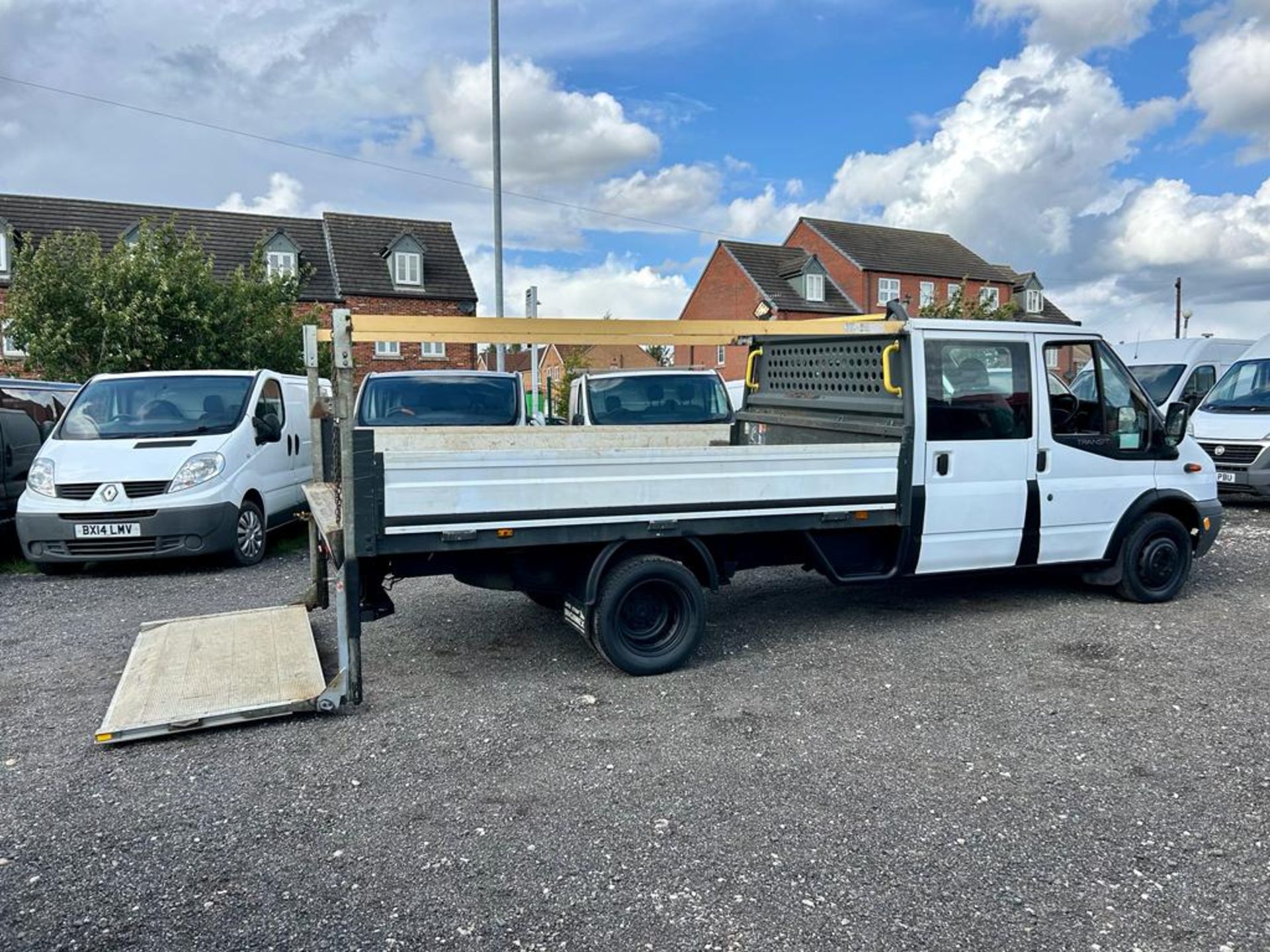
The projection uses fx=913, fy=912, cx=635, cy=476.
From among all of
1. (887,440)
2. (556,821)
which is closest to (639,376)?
(887,440)

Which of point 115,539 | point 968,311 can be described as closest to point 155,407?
point 115,539

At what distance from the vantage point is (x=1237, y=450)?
11.5 meters

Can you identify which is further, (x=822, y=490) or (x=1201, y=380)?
(x=1201, y=380)

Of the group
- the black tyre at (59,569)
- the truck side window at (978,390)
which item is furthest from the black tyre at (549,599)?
the black tyre at (59,569)

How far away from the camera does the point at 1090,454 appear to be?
6.32m

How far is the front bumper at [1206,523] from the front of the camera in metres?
6.79

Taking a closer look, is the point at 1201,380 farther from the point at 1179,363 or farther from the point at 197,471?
the point at 197,471

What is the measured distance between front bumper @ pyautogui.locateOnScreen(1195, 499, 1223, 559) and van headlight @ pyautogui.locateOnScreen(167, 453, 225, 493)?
8115 mm

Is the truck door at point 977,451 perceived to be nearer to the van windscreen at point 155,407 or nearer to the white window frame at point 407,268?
the van windscreen at point 155,407

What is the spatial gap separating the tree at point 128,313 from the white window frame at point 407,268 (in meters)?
18.2

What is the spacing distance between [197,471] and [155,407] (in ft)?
3.71

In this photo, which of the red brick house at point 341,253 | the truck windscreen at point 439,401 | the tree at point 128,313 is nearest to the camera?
the truck windscreen at point 439,401

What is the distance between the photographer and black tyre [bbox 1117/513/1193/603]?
6617 millimetres

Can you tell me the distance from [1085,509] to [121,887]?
5.96 meters
